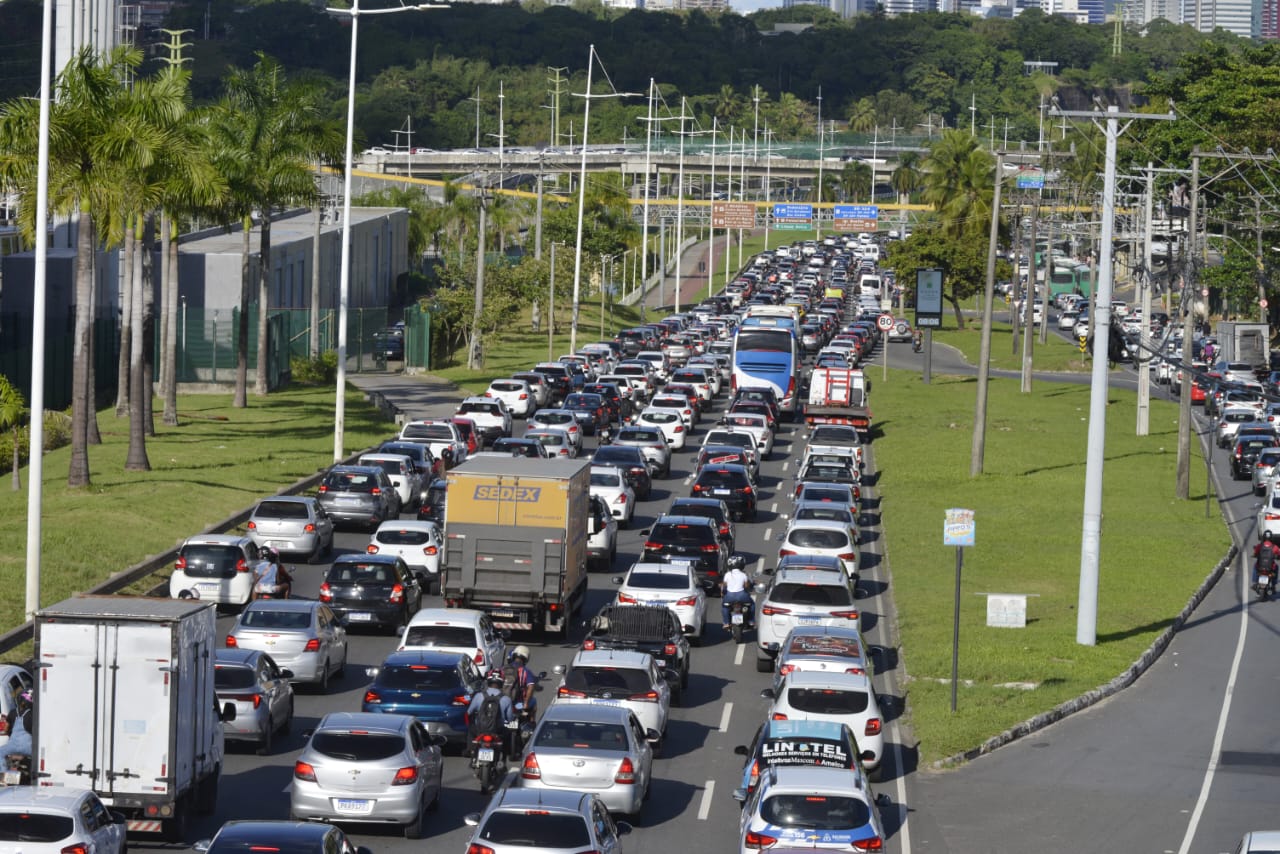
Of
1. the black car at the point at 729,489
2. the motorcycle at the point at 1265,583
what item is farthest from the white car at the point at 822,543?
the motorcycle at the point at 1265,583

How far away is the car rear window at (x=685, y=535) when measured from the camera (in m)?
37.5

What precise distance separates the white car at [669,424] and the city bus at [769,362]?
33.8 feet

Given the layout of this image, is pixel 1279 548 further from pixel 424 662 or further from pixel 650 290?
pixel 650 290

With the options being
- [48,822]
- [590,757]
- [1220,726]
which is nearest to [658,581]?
[1220,726]

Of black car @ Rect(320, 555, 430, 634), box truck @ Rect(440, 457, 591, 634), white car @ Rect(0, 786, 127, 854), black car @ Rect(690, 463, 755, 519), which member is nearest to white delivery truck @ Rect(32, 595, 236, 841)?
white car @ Rect(0, 786, 127, 854)

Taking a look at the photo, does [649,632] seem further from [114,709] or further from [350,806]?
[114,709]

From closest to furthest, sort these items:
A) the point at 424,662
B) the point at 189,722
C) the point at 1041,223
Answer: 1. the point at 189,722
2. the point at 424,662
3. the point at 1041,223

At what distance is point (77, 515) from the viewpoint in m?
40.7

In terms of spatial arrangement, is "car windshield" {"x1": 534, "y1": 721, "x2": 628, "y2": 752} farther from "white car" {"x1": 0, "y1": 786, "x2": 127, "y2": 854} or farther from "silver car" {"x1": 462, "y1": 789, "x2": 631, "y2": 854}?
"white car" {"x1": 0, "y1": 786, "x2": 127, "y2": 854}

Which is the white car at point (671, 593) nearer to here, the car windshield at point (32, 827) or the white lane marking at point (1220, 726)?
the white lane marking at point (1220, 726)

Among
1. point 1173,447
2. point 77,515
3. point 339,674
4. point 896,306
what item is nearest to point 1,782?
point 339,674

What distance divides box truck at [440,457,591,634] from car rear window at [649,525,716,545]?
5.64 meters

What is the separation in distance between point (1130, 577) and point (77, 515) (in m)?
22.0

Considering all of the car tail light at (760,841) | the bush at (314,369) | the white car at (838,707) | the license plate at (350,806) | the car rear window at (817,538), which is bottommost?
the license plate at (350,806)
